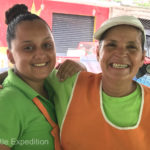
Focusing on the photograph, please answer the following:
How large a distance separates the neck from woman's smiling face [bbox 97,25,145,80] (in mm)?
62

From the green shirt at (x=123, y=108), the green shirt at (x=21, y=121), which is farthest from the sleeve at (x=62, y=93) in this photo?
the green shirt at (x=123, y=108)

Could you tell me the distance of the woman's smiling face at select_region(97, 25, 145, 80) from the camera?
1255 millimetres

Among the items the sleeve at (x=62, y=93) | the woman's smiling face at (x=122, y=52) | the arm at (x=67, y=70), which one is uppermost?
the woman's smiling face at (x=122, y=52)

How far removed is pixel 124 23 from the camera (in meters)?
1.25

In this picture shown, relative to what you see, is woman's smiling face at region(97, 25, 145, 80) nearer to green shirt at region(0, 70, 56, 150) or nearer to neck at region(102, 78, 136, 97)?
neck at region(102, 78, 136, 97)

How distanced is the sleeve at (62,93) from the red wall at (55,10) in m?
2.73

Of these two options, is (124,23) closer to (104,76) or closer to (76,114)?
(104,76)

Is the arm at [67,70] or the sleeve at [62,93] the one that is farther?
the arm at [67,70]

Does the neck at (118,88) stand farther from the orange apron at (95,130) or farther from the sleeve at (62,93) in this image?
the sleeve at (62,93)

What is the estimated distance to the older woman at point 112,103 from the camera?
3.90ft

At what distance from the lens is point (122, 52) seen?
4.09 feet

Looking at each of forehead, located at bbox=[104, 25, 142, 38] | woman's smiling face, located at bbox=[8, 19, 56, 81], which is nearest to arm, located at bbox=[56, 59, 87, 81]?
woman's smiling face, located at bbox=[8, 19, 56, 81]

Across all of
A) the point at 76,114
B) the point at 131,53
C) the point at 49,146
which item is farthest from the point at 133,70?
the point at 49,146

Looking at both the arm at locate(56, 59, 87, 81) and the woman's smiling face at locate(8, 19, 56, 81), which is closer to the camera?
the woman's smiling face at locate(8, 19, 56, 81)
